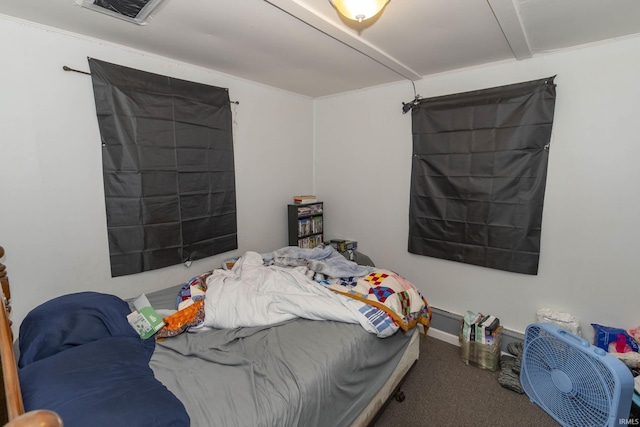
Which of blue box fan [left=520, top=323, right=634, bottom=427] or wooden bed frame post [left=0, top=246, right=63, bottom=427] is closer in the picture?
wooden bed frame post [left=0, top=246, right=63, bottom=427]

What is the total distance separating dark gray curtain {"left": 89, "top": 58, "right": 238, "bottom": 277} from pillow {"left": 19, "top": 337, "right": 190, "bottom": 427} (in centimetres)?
106

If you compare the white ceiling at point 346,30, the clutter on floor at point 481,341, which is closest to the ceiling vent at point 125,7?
the white ceiling at point 346,30

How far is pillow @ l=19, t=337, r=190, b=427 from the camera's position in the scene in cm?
91

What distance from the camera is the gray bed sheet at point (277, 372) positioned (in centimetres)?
113

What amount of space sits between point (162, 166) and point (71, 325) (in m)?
1.22

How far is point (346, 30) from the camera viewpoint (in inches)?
70.9

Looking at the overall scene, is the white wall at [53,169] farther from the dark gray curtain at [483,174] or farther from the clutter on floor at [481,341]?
the clutter on floor at [481,341]

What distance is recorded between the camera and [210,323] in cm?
166

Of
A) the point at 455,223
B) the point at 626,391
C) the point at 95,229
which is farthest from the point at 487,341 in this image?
the point at 95,229

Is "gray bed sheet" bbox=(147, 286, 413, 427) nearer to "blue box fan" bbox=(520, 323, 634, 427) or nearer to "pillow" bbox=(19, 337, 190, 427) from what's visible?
"pillow" bbox=(19, 337, 190, 427)

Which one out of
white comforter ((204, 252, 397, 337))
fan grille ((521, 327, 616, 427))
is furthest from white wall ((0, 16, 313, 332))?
fan grille ((521, 327, 616, 427))

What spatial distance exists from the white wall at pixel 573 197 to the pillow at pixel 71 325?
238cm

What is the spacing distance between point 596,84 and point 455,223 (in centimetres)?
133

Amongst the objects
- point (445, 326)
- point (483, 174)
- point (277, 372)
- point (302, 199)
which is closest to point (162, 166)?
point (302, 199)
